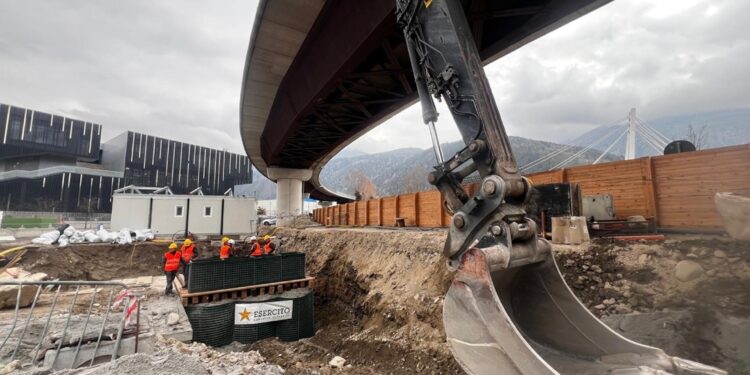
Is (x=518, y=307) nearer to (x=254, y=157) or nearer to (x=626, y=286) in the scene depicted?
(x=626, y=286)

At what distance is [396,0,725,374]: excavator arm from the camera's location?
2.71 m

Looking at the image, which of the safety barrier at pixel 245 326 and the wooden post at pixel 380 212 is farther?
the wooden post at pixel 380 212

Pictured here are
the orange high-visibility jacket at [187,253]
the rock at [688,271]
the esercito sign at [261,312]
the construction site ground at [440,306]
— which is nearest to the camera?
the construction site ground at [440,306]

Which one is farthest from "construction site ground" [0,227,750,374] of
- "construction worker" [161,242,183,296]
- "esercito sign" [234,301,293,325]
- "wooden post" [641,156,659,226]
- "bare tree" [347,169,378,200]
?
"bare tree" [347,169,378,200]

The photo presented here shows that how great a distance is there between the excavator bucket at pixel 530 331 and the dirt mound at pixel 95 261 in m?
21.4

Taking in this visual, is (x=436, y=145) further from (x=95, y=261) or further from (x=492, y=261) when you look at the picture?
(x=95, y=261)

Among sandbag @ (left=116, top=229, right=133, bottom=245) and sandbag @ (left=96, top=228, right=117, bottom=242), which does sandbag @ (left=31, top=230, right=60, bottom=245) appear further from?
sandbag @ (left=116, top=229, right=133, bottom=245)

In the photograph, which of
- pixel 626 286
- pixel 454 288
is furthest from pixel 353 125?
pixel 454 288

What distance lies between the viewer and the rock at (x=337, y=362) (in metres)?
7.82

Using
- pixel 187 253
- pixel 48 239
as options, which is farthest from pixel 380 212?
pixel 48 239

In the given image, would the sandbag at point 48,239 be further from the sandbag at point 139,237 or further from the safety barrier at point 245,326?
the safety barrier at point 245,326

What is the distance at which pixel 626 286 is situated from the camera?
6012 millimetres

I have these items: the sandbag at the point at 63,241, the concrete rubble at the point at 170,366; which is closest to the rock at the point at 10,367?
the concrete rubble at the point at 170,366

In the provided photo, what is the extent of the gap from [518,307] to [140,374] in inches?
188
